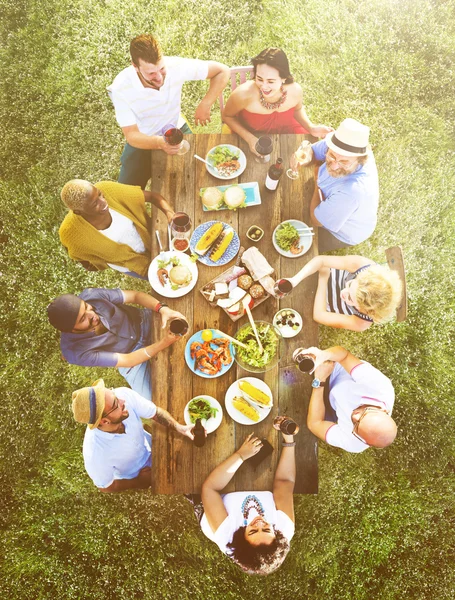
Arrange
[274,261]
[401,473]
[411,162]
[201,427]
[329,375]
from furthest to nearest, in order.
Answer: [411,162], [401,473], [329,375], [274,261], [201,427]

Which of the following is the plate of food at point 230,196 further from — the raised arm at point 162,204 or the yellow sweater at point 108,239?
the yellow sweater at point 108,239

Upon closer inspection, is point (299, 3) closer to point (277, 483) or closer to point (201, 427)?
point (201, 427)

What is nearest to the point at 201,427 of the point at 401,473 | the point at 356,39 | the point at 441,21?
the point at 401,473

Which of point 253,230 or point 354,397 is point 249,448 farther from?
point 253,230

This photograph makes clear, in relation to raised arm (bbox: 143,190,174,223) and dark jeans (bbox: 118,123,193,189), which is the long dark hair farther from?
raised arm (bbox: 143,190,174,223)

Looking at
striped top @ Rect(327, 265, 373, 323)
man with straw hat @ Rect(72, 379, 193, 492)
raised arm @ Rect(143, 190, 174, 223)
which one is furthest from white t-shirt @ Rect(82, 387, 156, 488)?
striped top @ Rect(327, 265, 373, 323)

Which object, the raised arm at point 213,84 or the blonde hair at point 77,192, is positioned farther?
the raised arm at point 213,84

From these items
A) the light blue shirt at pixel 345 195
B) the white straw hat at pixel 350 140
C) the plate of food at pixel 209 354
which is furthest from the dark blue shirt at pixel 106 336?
the white straw hat at pixel 350 140
